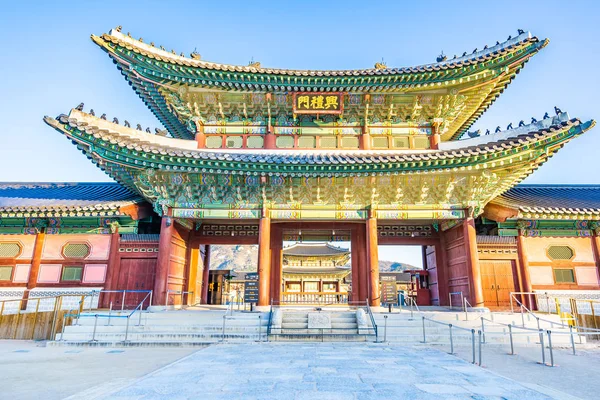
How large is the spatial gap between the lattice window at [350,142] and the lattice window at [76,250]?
1244 centimetres

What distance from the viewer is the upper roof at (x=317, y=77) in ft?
46.2

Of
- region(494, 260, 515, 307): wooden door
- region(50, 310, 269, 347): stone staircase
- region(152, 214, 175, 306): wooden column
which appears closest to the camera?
region(50, 310, 269, 347): stone staircase

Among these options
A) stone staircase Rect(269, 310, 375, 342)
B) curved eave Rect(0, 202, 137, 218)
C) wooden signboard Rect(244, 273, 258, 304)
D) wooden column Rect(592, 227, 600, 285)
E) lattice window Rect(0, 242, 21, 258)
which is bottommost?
stone staircase Rect(269, 310, 375, 342)

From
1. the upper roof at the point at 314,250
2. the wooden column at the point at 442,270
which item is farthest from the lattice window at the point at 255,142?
the upper roof at the point at 314,250

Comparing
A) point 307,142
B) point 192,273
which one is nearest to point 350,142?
point 307,142

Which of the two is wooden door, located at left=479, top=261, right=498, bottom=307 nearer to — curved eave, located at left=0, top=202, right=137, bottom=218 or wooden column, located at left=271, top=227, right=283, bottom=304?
wooden column, located at left=271, top=227, right=283, bottom=304

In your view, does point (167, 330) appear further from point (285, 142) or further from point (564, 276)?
point (564, 276)

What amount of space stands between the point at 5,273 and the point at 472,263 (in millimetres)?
19733

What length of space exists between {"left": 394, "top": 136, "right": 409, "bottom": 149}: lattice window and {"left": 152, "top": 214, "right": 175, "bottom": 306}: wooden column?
419 inches

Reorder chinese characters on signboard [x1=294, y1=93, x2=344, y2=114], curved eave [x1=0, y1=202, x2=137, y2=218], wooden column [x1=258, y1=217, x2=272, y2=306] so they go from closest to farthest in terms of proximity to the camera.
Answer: wooden column [x1=258, y1=217, x2=272, y2=306]
curved eave [x1=0, y1=202, x2=137, y2=218]
chinese characters on signboard [x1=294, y1=93, x2=344, y2=114]

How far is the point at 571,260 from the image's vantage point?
1552cm

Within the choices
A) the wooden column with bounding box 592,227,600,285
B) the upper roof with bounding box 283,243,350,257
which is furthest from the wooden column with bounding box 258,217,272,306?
the upper roof with bounding box 283,243,350,257

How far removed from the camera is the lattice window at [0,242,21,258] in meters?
15.3

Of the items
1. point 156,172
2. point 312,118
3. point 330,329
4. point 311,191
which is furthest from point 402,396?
point 312,118
